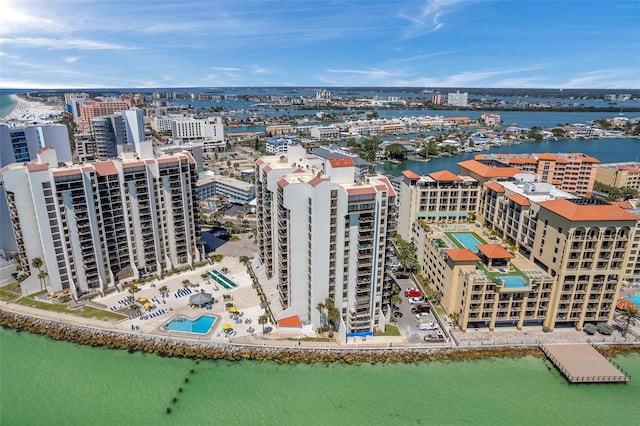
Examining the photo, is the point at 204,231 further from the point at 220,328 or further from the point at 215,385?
the point at 215,385

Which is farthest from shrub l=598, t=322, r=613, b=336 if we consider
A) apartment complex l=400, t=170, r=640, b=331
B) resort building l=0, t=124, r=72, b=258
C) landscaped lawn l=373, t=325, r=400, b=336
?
resort building l=0, t=124, r=72, b=258

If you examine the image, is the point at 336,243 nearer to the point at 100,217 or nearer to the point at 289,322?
the point at 289,322

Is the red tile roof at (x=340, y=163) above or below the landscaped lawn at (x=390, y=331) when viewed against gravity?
above

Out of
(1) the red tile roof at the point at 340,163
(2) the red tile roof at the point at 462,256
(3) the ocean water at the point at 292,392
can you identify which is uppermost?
(1) the red tile roof at the point at 340,163

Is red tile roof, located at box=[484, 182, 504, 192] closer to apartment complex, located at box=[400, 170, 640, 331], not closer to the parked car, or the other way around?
apartment complex, located at box=[400, 170, 640, 331]

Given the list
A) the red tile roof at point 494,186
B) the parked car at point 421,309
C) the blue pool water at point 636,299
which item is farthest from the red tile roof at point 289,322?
the blue pool water at point 636,299

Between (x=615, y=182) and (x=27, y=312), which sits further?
(x=615, y=182)

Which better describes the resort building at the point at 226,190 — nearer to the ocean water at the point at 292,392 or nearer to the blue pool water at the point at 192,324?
the blue pool water at the point at 192,324

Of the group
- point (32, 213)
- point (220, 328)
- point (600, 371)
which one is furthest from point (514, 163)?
point (32, 213)
